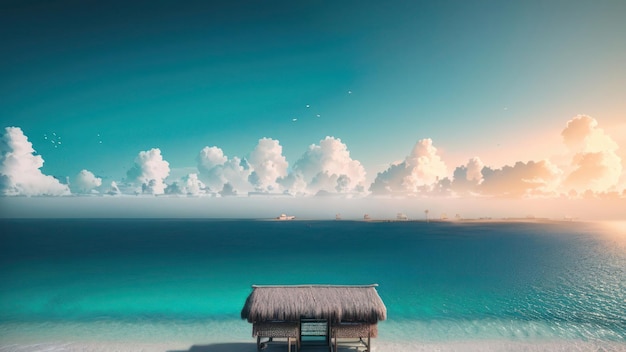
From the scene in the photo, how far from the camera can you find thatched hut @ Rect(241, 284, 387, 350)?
43.9 ft

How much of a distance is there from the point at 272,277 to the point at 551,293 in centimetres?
2164

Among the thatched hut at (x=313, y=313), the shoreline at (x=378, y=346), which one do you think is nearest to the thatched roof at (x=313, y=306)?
the thatched hut at (x=313, y=313)

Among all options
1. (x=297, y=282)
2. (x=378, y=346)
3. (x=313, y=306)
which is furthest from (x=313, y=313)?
(x=297, y=282)

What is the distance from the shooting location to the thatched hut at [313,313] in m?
13.4

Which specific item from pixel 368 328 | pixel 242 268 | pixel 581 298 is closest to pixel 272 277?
pixel 242 268

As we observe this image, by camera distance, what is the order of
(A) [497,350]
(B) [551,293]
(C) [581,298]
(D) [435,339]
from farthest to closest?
(B) [551,293]
(C) [581,298]
(D) [435,339]
(A) [497,350]

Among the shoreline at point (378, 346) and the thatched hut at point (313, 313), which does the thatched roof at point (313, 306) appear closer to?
the thatched hut at point (313, 313)

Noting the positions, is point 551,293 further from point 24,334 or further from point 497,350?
point 24,334

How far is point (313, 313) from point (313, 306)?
10.2 inches

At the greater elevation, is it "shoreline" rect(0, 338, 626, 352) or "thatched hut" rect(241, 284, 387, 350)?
"thatched hut" rect(241, 284, 387, 350)

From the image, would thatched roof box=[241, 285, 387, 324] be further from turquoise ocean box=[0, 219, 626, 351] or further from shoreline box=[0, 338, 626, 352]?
turquoise ocean box=[0, 219, 626, 351]

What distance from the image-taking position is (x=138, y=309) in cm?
2186

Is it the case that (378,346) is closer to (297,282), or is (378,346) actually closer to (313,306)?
(313,306)

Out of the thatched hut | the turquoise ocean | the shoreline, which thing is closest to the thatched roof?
the thatched hut
